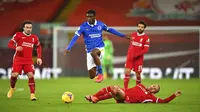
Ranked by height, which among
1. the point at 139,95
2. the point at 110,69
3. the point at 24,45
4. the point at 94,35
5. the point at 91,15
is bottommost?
the point at 110,69

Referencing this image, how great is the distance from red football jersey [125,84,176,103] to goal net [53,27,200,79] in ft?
40.6

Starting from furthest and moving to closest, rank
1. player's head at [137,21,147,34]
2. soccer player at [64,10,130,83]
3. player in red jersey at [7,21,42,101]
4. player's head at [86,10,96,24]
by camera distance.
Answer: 1. player's head at [137,21,147,34]
2. soccer player at [64,10,130,83]
3. player's head at [86,10,96,24]
4. player in red jersey at [7,21,42,101]

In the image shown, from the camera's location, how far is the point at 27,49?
12852mm

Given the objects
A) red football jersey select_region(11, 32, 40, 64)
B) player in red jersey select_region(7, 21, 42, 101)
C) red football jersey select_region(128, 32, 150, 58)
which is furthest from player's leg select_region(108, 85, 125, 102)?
red football jersey select_region(128, 32, 150, 58)

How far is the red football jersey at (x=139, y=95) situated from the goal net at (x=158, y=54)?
488 inches

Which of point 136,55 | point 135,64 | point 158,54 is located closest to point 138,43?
point 136,55

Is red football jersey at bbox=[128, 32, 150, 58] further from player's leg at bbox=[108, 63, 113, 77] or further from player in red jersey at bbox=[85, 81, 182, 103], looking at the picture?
player's leg at bbox=[108, 63, 113, 77]

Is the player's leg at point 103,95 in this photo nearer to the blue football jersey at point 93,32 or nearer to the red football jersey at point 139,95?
the red football jersey at point 139,95

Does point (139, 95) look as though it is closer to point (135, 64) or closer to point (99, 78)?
point (99, 78)

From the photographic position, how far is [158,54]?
24062 mm

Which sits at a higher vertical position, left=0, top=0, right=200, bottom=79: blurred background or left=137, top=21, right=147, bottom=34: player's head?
left=137, top=21, right=147, bottom=34: player's head

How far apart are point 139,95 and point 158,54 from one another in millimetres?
12782

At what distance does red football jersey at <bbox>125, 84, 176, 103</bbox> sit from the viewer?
11348mm

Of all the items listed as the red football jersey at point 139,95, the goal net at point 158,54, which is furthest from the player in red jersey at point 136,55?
the goal net at point 158,54
